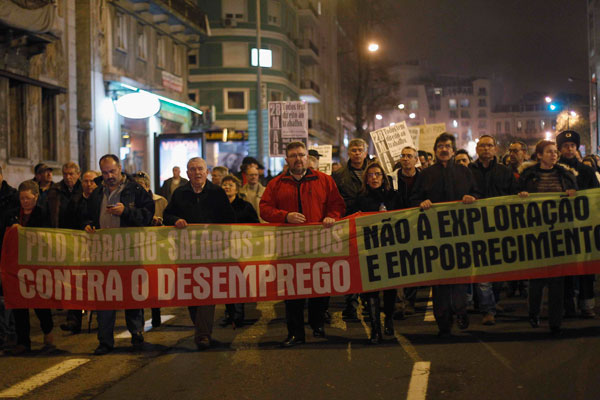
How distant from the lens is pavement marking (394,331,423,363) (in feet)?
24.5

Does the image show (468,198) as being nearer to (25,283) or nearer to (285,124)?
(25,283)

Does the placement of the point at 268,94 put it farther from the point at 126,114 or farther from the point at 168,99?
the point at 126,114

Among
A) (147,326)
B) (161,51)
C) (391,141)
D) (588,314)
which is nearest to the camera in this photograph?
(588,314)

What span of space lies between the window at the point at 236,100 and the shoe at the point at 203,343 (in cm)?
4493

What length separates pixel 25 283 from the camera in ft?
28.6

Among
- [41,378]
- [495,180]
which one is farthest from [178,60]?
[41,378]

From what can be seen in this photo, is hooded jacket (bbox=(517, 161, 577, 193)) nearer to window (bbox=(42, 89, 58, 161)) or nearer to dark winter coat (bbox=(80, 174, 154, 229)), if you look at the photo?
dark winter coat (bbox=(80, 174, 154, 229))

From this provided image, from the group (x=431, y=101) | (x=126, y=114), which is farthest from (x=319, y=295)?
(x=431, y=101)

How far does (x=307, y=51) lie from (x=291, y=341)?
52.7 m

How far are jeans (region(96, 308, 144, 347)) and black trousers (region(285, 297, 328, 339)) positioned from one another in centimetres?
162

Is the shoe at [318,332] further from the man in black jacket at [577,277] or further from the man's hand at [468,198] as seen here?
the man in black jacket at [577,277]

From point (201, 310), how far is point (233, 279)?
1.61ft

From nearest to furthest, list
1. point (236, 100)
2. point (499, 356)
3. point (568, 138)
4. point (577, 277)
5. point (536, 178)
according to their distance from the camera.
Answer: point (499, 356) → point (536, 178) → point (568, 138) → point (577, 277) → point (236, 100)

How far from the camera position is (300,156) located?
842 cm
